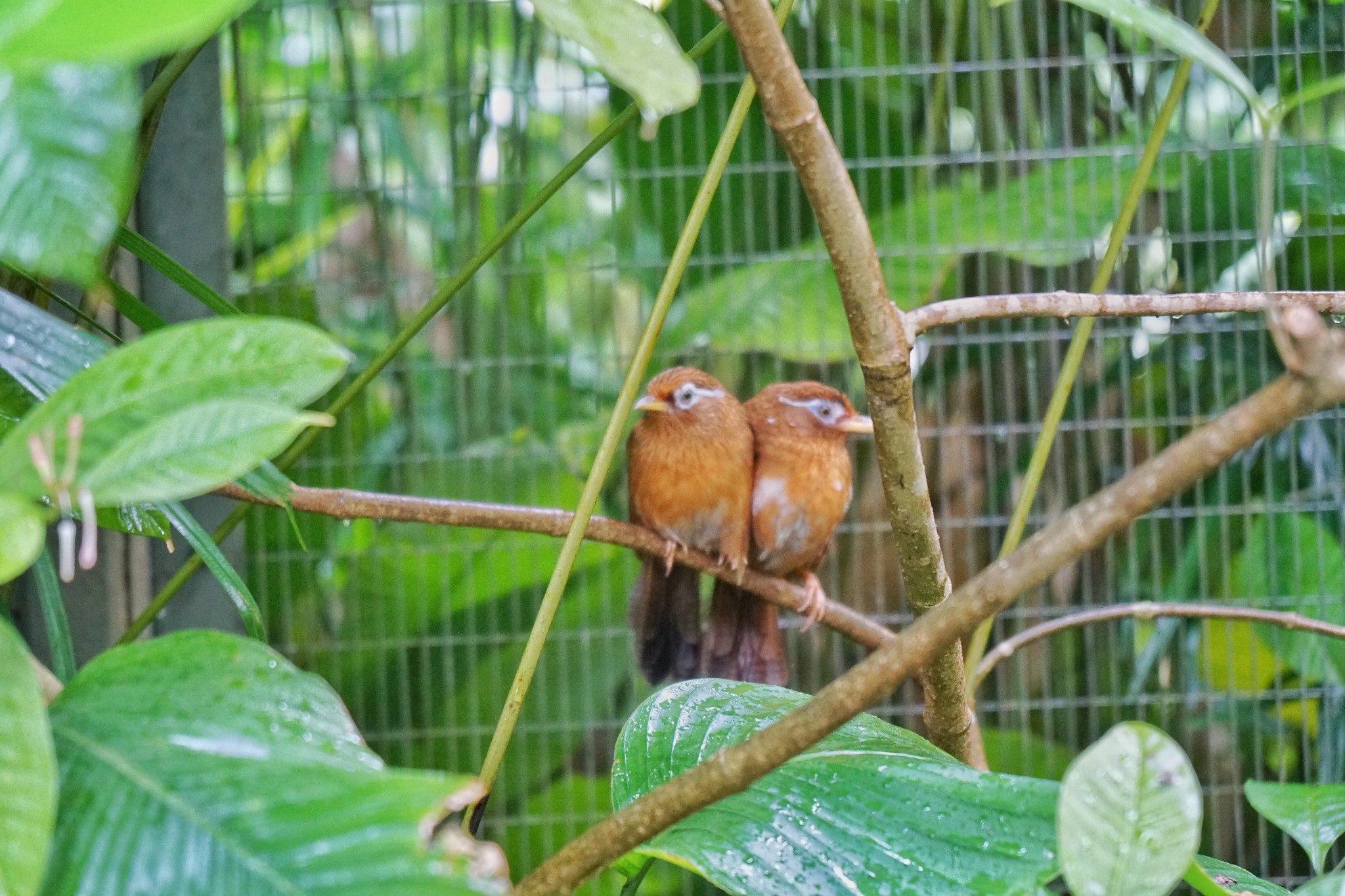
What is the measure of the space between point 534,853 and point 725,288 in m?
1.17

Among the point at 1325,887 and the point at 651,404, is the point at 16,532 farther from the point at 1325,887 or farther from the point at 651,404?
the point at 651,404

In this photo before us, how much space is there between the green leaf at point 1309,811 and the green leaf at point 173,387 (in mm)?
560

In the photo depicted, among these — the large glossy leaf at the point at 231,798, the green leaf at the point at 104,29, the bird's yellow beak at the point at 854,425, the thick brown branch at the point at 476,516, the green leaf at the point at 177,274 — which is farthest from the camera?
the bird's yellow beak at the point at 854,425

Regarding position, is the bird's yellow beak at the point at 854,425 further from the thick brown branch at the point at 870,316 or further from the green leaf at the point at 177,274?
the green leaf at the point at 177,274

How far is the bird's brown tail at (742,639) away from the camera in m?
1.97

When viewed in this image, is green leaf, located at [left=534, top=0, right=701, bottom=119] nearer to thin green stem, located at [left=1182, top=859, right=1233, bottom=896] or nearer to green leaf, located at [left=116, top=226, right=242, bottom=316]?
thin green stem, located at [left=1182, top=859, right=1233, bottom=896]

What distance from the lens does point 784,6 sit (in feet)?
2.38

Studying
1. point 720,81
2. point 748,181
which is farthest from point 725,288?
point 720,81

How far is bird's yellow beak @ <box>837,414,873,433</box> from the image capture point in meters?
1.82

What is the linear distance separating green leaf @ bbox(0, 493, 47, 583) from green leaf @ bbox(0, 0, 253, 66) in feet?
0.44

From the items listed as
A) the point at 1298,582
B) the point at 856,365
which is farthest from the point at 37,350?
the point at 1298,582

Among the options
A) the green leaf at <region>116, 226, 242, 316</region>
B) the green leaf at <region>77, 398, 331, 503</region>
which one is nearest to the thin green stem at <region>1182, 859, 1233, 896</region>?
the green leaf at <region>77, 398, 331, 503</region>

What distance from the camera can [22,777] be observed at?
330mm

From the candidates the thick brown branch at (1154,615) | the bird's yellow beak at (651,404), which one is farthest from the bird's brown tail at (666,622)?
the thick brown branch at (1154,615)
